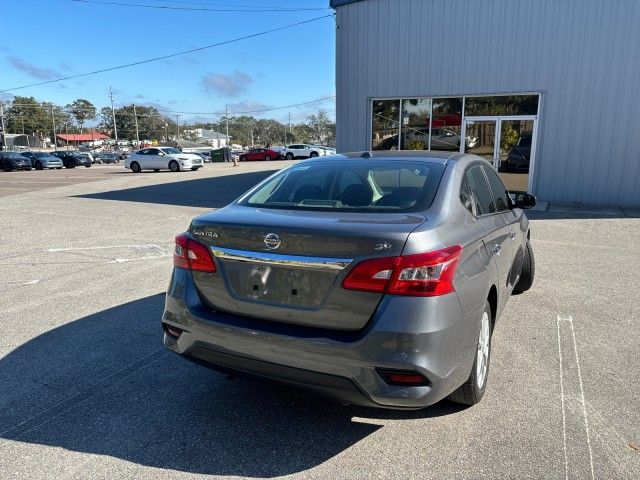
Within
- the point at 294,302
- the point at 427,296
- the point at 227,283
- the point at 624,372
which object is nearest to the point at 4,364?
the point at 227,283

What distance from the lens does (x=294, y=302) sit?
8.11ft

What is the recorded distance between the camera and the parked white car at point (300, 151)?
49.2 m

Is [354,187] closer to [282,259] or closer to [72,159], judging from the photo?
[282,259]

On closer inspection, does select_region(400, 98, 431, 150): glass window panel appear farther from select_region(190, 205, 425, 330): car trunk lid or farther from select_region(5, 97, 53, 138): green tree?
select_region(5, 97, 53, 138): green tree

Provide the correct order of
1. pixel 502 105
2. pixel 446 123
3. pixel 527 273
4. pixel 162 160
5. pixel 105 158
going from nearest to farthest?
1. pixel 527 273
2. pixel 502 105
3. pixel 446 123
4. pixel 162 160
5. pixel 105 158

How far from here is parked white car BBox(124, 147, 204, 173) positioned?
1223 inches

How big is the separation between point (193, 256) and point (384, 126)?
43.8 feet

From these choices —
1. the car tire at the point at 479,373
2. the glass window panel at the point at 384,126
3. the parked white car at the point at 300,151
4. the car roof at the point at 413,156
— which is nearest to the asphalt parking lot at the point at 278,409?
the car tire at the point at 479,373

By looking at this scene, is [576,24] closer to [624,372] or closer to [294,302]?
[624,372]

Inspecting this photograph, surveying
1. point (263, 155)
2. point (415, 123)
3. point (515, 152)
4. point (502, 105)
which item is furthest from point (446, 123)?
point (263, 155)

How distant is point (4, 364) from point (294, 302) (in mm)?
2659

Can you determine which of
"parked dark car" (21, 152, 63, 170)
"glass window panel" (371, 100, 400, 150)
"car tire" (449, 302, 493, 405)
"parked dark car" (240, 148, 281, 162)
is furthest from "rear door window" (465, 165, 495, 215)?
"parked dark car" (240, 148, 281, 162)

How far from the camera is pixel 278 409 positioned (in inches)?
120

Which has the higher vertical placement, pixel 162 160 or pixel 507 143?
pixel 507 143
